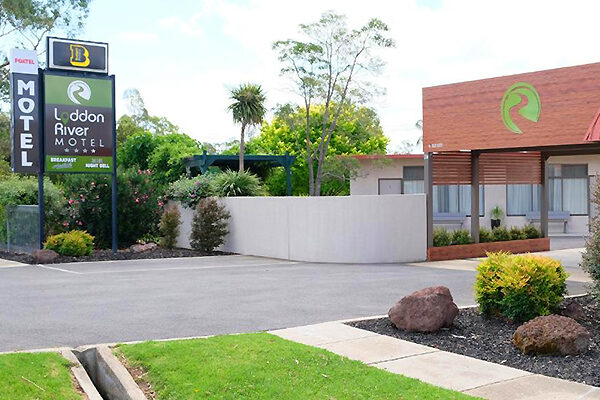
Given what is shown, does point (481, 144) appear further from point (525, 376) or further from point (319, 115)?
point (319, 115)

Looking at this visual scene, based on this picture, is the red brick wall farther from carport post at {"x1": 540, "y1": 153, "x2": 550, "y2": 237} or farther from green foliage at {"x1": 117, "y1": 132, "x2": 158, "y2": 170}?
green foliage at {"x1": 117, "y1": 132, "x2": 158, "y2": 170}

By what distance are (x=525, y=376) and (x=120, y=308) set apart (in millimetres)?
6852

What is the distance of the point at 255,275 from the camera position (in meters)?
16.5

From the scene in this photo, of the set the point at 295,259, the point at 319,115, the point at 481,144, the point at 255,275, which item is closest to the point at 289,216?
the point at 295,259

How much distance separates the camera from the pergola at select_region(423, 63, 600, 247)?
16.0 metres

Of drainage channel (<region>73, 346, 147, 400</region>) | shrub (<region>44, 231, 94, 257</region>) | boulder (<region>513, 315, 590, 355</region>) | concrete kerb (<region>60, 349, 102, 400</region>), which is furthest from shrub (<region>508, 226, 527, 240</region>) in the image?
concrete kerb (<region>60, 349, 102, 400</region>)

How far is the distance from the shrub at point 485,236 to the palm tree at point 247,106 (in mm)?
19609

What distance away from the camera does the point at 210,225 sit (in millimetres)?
22344

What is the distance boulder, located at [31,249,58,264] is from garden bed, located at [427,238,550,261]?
33.7 feet

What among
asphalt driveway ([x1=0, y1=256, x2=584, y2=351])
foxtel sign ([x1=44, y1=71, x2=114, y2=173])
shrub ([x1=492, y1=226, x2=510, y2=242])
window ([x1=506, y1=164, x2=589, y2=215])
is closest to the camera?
asphalt driveway ([x1=0, y1=256, x2=584, y2=351])

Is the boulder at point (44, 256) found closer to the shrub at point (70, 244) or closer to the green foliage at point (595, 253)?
the shrub at point (70, 244)

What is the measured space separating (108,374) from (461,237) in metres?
14.7

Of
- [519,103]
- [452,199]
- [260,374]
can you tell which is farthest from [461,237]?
[260,374]

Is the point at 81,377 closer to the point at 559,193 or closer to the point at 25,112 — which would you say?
the point at 25,112
